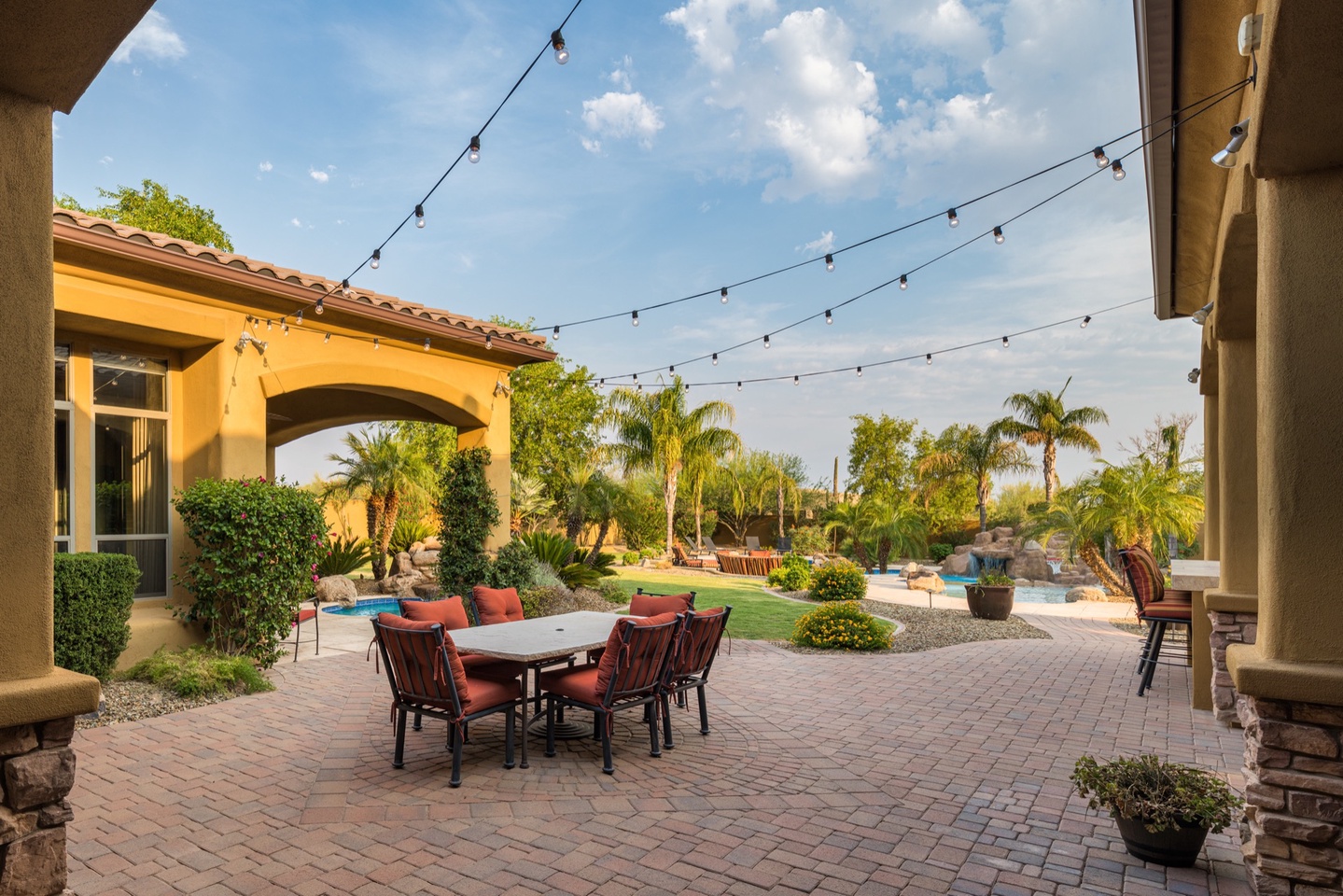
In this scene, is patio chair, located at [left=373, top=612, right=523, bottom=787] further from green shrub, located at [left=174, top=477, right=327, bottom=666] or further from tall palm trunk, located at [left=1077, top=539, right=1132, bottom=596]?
tall palm trunk, located at [left=1077, top=539, right=1132, bottom=596]

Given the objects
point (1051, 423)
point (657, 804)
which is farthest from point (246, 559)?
point (1051, 423)

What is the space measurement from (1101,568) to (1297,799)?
523 inches

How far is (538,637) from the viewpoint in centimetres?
589

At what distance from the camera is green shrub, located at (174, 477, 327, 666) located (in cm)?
754

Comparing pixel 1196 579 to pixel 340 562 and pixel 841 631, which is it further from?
pixel 340 562

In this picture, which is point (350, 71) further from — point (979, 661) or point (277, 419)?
point (979, 661)

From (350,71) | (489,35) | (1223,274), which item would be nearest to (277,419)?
(350,71)

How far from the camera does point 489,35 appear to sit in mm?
6758

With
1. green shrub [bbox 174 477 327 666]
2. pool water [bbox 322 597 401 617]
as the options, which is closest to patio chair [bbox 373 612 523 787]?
green shrub [bbox 174 477 327 666]

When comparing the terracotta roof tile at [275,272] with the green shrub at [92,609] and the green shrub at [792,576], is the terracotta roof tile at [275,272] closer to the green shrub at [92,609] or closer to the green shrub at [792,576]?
the green shrub at [92,609]

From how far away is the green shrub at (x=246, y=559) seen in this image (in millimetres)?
7539

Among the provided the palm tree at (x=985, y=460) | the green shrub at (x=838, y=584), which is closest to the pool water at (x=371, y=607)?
the green shrub at (x=838, y=584)

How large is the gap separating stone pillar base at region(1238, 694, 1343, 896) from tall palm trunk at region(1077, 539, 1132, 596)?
1234cm

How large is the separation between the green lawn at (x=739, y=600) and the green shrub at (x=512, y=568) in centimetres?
241
